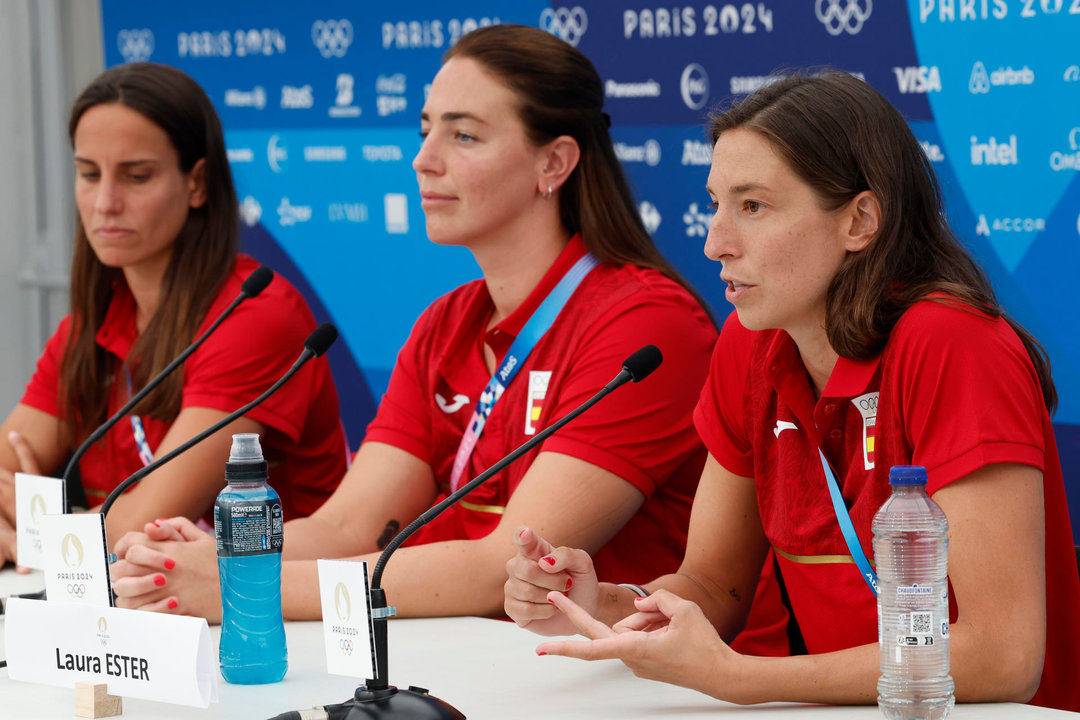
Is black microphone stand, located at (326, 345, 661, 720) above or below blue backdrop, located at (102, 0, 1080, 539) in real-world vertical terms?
below

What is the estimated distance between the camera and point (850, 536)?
151cm

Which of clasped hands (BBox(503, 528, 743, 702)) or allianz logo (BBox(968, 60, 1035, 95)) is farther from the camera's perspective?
allianz logo (BBox(968, 60, 1035, 95))

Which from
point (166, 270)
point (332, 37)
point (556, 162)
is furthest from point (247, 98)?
point (556, 162)

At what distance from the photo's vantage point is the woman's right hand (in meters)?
1.52

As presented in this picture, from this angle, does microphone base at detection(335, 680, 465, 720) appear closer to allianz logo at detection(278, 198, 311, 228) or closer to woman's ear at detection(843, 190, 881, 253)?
woman's ear at detection(843, 190, 881, 253)

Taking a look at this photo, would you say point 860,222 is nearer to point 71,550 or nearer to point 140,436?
point 71,550

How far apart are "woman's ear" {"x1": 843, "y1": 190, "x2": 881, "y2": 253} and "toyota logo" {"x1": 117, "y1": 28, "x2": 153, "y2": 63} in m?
2.60

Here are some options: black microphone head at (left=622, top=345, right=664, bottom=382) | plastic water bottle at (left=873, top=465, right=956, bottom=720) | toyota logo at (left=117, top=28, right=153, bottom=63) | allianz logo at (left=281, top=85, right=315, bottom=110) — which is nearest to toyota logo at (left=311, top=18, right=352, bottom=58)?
allianz logo at (left=281, top=85, right=315, bottom=110)

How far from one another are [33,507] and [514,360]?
0.74 m

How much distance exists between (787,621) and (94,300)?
158 centimetres

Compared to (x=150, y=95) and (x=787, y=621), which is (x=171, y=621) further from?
(x=150, y=95)

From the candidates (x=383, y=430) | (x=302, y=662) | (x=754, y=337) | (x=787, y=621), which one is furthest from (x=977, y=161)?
(x=302, y=662)

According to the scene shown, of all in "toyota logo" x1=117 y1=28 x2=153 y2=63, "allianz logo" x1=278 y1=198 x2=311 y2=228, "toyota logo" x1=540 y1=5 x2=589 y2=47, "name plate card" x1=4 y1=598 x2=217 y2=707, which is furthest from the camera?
"toyota logo" x1=117 y1=28 x2=153 y2=63

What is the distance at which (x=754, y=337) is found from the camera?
1758 mm
